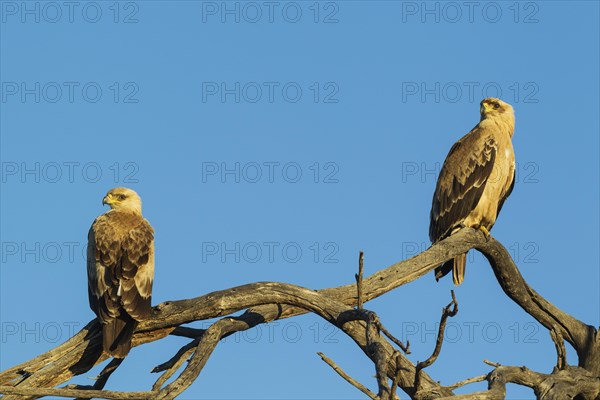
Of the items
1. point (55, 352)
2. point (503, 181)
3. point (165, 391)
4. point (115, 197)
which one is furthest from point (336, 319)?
point (503, 181)

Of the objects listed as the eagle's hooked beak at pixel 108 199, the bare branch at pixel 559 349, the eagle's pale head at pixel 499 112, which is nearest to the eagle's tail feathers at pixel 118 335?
the eagle's hooked beak at pixel 108 199

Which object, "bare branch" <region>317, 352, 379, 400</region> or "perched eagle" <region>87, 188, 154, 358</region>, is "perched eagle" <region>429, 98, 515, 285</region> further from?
"bare branch" <region>317, 352, 379, 400</region>

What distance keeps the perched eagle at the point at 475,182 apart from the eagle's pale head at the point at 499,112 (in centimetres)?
6

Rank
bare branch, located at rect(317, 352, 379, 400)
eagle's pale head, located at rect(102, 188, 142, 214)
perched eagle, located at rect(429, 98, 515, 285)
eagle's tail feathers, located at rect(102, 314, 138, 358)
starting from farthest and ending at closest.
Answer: perched eagle, located at rect(429, 98, 515, 285)
eagle's pale head, located at rect(102, 188, 142, 214)
eagle's tail feathers, located at rect(102, 314, 138, 358)
bare branch, located at rect(317, 352, 379, 400)

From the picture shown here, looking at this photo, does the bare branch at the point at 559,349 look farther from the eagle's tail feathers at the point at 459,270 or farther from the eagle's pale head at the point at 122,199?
the eagle's pale head at the point at 122,199

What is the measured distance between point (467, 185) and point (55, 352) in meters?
5.58

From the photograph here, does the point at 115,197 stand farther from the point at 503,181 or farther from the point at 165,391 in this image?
the point at 503,181

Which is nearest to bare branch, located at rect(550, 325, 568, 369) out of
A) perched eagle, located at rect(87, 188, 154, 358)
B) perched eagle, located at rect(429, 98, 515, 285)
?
perched eagle, located at rect(429, 98, 515, 285)

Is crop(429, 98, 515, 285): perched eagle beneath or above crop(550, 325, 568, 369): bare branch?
above

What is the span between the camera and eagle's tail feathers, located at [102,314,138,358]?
7852mm

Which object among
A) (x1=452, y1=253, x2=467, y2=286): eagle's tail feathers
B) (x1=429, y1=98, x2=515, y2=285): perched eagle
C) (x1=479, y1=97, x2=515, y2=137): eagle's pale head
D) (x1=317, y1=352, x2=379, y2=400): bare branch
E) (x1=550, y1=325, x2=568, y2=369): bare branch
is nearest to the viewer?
(x1=317, y1=352, x2=379, y2=400): bare branch

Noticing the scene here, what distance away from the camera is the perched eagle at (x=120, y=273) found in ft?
26.3

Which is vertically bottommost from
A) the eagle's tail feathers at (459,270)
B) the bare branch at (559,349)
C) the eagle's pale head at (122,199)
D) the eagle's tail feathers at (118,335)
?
the bare branch at (559,349)

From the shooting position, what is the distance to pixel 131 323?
8117 mm
